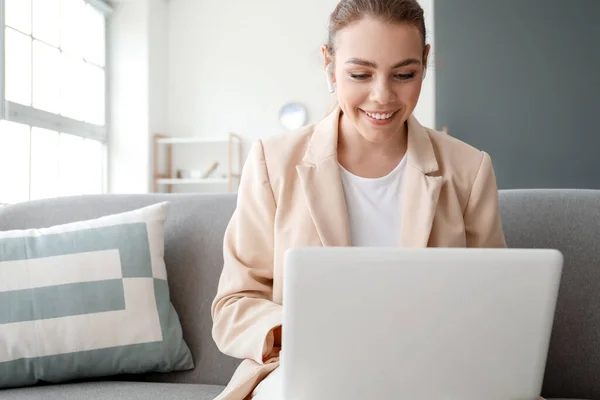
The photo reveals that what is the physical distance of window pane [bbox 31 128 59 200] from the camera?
4641 millimetres

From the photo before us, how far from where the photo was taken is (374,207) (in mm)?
1354

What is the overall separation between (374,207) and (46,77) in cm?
418

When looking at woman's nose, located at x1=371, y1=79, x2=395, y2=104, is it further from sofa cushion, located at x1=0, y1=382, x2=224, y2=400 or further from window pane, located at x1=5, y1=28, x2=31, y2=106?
window pane, located at x1=5, y1=28, x2=31, y2=106

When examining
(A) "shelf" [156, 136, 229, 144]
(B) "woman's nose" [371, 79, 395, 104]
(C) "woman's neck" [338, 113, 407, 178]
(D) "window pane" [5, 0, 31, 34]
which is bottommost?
(C) "woman's neck" [338, 113, 407, 178]

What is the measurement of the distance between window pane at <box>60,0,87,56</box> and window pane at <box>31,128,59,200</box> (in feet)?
2.66

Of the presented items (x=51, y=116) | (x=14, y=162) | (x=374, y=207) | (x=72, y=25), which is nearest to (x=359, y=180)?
(x=374, y=207)

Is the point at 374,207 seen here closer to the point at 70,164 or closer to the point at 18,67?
the point at 18,67

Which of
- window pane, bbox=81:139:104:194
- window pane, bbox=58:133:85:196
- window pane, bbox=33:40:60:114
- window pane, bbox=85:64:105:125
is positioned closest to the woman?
window pane, bbox=33:40:60:114

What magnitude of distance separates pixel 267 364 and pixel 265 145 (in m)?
0.50

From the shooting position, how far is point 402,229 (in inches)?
51.1

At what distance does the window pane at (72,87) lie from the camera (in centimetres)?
517

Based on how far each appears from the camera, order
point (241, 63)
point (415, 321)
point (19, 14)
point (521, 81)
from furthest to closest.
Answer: point (241, 63) → point (19, 14) → point (521, 81) → point (415, 321)

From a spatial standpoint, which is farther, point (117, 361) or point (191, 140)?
point (191, 140)

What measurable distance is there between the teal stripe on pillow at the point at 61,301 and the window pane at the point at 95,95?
15.0ft
